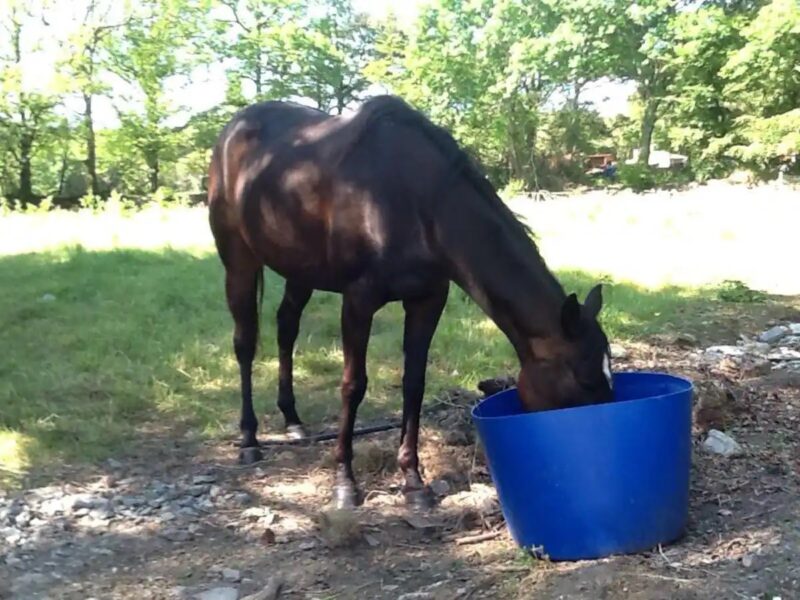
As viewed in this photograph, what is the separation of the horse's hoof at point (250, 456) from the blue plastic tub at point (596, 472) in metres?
1.80

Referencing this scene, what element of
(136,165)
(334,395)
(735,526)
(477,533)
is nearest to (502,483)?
(477,533)

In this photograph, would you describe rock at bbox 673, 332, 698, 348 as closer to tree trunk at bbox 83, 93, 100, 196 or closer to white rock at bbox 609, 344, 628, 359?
white rock at bbox 609, 344, 628, 359

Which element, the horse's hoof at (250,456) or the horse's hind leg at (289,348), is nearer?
the horse's hoof at (250,456)

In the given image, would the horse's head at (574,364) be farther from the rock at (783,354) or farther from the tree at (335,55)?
the tree at (335,55)

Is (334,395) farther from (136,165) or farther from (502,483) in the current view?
(136,165)

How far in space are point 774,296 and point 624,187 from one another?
1963 centimetres

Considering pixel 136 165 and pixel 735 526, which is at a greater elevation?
pixel 136 165

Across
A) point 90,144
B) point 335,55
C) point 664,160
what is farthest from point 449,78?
point 90,144

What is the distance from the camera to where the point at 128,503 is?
13.2 ft

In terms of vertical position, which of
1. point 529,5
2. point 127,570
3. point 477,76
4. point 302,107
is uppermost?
point 529,5

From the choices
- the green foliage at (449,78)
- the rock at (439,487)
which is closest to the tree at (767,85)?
the green foliage at (449,78)

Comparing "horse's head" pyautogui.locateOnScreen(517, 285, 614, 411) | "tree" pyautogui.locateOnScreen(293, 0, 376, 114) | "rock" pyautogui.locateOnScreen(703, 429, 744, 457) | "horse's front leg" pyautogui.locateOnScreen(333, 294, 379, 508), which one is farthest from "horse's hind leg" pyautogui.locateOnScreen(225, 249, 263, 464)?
"tree" pyautogui.locateOnScreen(293, 0, 376, 114)

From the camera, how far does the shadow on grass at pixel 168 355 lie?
511 centimetres

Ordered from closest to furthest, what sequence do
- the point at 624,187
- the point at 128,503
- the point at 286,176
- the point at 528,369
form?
1. the point at 528,369
2. the point at 128,503
3. the point at 286,176
4. the point at 624,187
